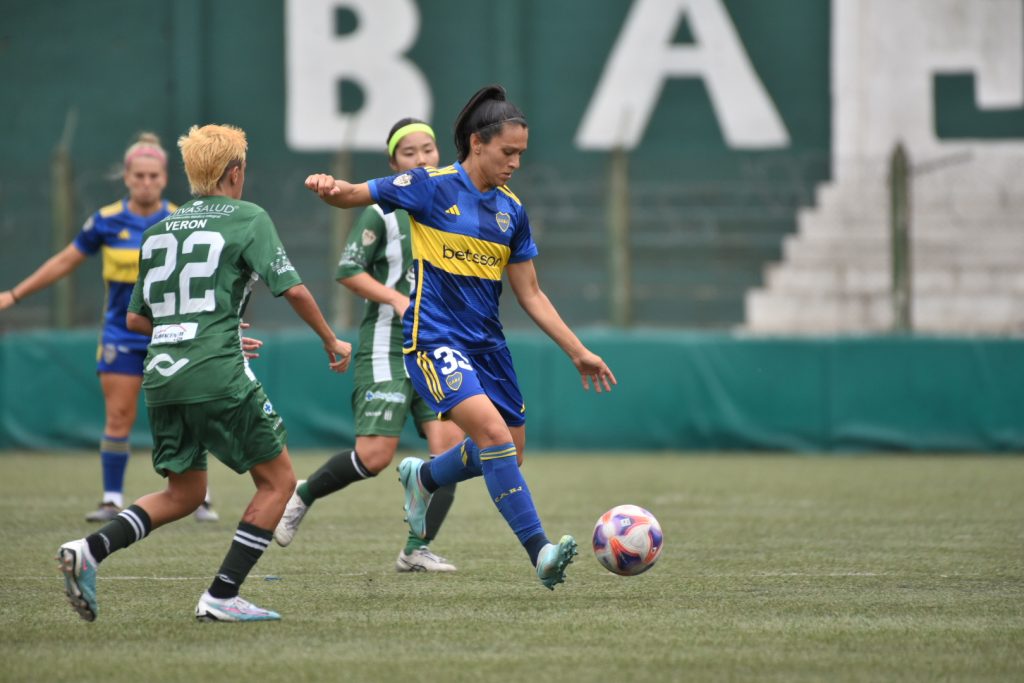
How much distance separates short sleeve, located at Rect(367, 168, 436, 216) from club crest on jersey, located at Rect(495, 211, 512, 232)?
294 mm


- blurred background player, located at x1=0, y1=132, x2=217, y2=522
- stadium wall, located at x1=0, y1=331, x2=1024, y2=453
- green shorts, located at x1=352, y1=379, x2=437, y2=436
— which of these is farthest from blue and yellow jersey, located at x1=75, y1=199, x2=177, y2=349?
stadium wall, located at x1=0, y1=331, x2=1024, y2=453

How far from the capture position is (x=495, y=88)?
6.26 metres

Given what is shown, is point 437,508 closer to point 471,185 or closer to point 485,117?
point 471,185

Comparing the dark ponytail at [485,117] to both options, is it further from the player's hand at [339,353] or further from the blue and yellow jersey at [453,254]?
the player's hand at [339,353]

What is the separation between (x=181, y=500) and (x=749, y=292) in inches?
518

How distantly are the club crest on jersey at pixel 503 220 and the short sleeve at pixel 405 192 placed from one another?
29 centimetres

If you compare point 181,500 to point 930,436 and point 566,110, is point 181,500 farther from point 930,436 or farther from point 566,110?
point 566,110

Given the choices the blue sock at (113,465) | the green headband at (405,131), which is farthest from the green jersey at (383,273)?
the blue sock at (113,465)

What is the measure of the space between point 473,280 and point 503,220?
0.93 ft

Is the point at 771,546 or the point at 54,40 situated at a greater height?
the point at 54,40

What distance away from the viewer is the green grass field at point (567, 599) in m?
4.77

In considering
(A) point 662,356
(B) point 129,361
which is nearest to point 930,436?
(A) point 662,356

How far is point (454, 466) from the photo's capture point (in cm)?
651

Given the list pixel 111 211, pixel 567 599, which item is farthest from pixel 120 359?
pixel 567 599
